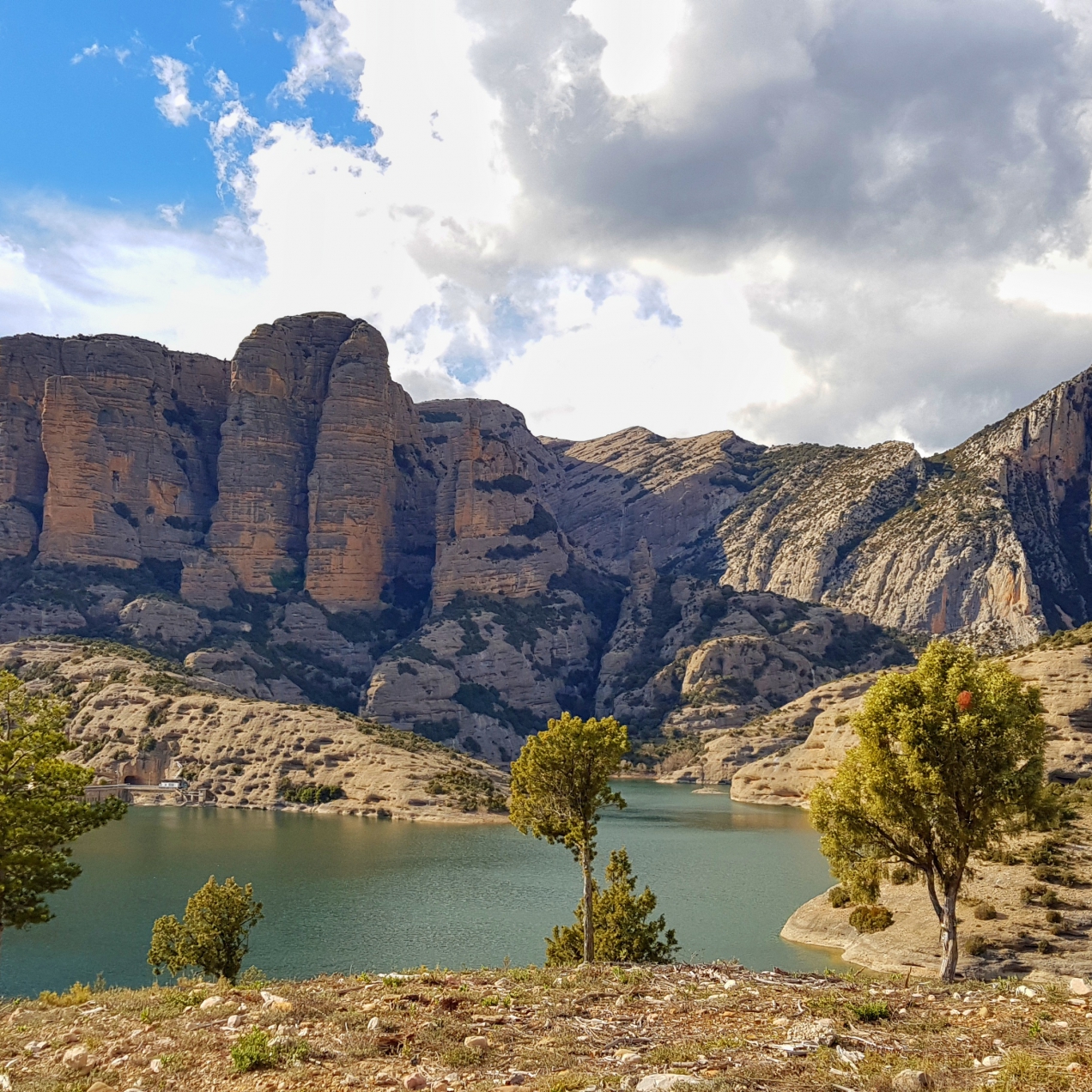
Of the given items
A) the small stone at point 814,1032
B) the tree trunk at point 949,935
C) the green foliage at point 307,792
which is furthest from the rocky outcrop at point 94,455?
the small stone at point 814,1032

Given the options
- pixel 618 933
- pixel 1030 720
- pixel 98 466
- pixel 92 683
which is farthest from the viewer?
pixel 98 466

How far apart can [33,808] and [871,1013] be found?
794 inches

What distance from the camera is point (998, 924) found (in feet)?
137

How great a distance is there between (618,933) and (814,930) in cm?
1853

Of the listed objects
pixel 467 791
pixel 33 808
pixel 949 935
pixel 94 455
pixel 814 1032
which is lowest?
pixel 949 935

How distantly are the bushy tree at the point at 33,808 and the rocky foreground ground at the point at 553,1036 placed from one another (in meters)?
4.54

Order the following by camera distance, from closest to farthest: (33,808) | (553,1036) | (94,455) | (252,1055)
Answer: (252,1055) → (553,1036) → (33,808) → (94,455)

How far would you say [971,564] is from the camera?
7598 inches

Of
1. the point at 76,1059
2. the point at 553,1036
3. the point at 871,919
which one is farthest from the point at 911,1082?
the point at 871,919

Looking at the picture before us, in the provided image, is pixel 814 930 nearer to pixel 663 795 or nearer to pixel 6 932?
pixel 6 932

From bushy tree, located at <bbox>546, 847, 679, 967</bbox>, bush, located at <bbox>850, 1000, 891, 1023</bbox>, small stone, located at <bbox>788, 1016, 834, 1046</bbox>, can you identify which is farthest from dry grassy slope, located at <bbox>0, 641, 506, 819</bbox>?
small stone, located at <bbox>788, 1016, 834, 1046</bbox>

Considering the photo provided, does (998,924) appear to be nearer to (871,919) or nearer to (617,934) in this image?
(871,919)

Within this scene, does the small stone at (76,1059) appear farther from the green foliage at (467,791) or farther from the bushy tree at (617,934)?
the green foliage at (467,791)

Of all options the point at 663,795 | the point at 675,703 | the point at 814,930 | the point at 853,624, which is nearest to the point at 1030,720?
the point at 814,930
